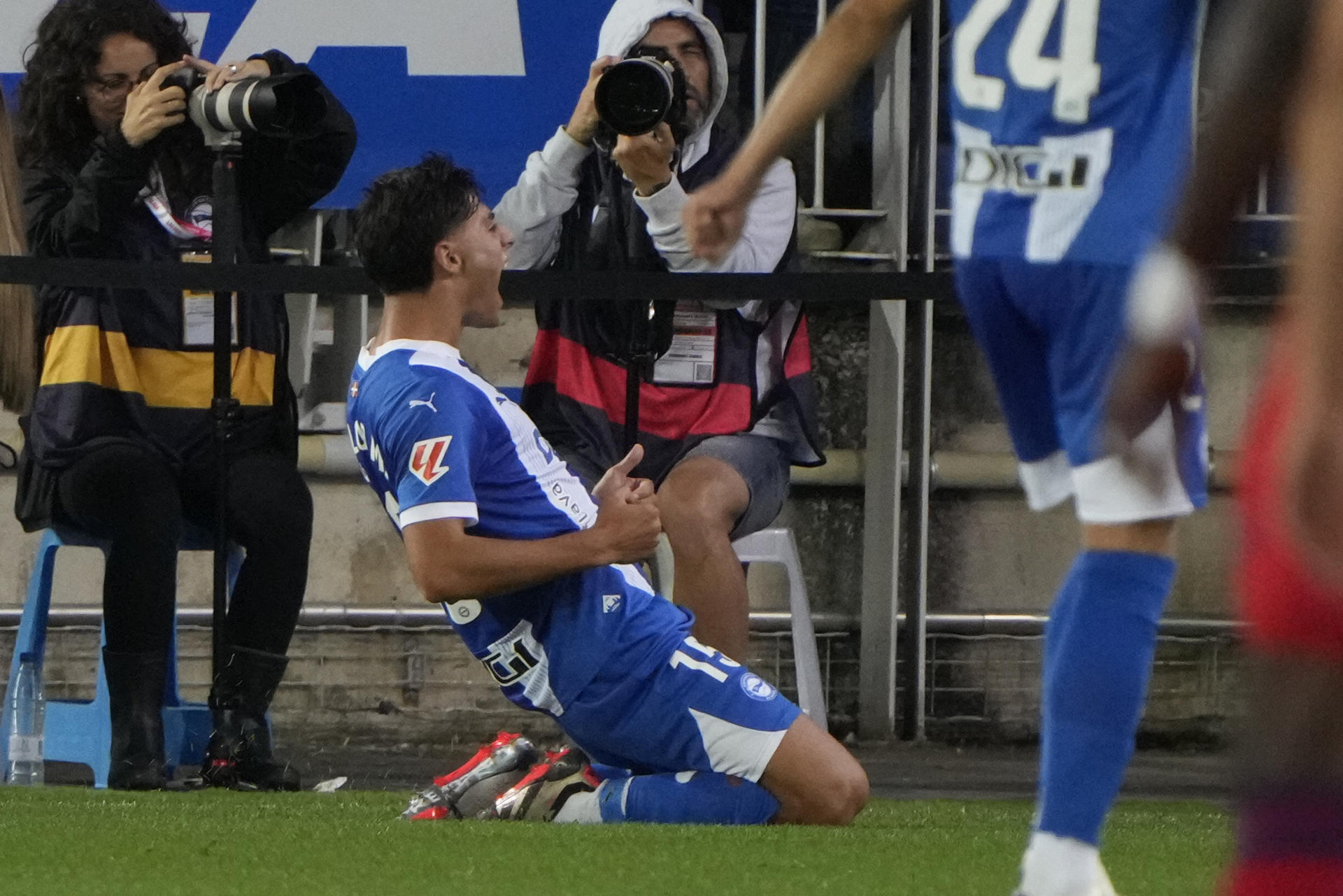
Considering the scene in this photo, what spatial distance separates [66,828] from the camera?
327 centimetres

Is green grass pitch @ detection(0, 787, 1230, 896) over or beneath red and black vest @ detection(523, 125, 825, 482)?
beneath

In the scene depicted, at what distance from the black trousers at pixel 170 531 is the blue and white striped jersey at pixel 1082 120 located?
2314 mm

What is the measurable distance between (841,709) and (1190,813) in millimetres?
1962

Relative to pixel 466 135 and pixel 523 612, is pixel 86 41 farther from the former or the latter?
pixel 523 612

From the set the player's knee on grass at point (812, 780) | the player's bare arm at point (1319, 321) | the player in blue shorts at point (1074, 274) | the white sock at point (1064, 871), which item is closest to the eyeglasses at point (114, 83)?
the player's knee on grass at point (812, 780)

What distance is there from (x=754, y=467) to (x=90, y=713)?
147cm

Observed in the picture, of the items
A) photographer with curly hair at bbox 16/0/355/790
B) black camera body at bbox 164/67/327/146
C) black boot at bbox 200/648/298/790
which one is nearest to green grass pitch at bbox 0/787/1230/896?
black boot at bbox 200/648/298/790

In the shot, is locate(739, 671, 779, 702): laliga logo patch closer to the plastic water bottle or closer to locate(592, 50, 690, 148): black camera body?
locate(592, 50, 690, 148): black camera body

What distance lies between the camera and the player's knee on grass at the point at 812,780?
3377 millimetres

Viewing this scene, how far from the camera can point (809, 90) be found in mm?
2389

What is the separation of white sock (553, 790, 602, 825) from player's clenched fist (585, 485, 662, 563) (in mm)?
400

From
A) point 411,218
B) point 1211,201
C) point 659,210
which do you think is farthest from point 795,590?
point 1211,201

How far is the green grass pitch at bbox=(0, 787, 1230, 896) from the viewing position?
2.67 metres

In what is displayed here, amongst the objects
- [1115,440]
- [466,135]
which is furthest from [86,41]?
[1115,440]
